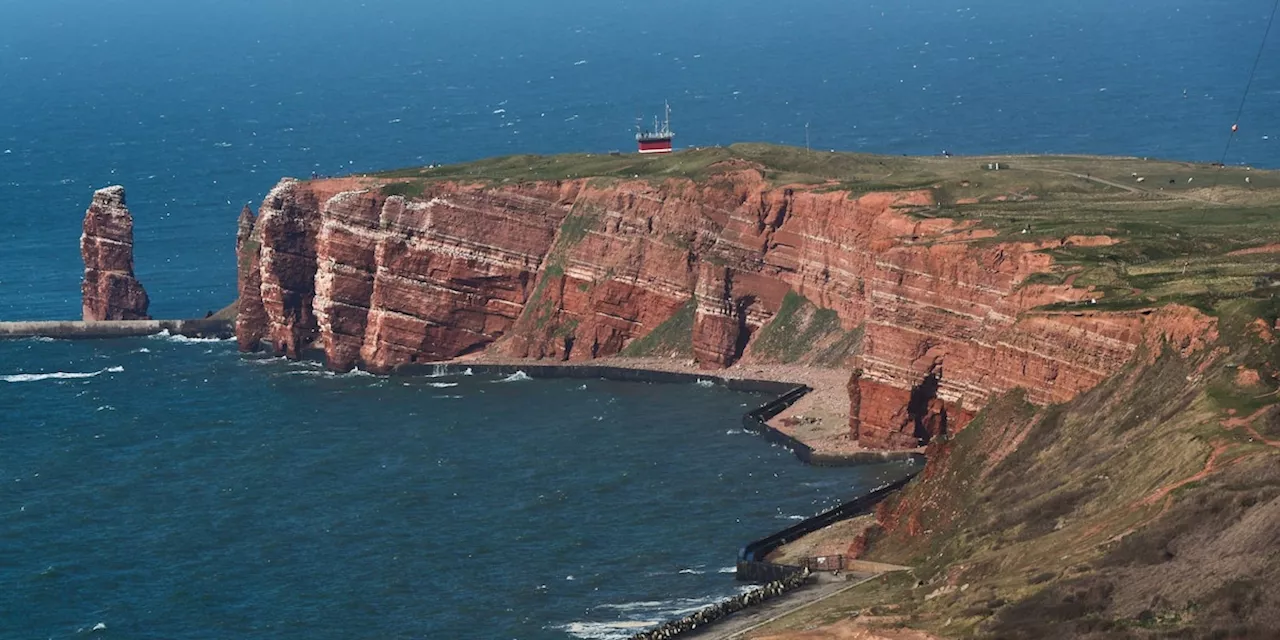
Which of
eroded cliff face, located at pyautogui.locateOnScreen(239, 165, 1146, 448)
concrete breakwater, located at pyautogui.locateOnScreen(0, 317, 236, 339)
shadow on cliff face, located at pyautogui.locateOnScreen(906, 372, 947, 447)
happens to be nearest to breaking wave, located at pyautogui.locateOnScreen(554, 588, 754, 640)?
shadow on cliff face, located at pyautogui.locateOnScreen(906, 372, 947, 447)

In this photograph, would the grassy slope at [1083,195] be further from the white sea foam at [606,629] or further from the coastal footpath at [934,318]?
the white sea foam at [606,629]

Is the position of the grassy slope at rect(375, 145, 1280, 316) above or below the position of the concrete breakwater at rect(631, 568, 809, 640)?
above

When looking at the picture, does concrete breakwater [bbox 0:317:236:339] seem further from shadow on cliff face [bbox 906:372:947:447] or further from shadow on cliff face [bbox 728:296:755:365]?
shadow on cliff face [bbox 906:372:947:447]

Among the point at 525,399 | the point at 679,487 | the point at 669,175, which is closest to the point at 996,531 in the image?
the point at 679,487

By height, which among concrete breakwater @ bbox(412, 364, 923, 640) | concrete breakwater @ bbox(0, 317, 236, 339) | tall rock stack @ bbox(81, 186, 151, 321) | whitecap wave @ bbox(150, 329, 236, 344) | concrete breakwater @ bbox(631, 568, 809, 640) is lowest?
concrete breakwater @ bbox(631, 568, 809, 640)

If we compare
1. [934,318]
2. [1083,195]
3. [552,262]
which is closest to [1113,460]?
[934,318]

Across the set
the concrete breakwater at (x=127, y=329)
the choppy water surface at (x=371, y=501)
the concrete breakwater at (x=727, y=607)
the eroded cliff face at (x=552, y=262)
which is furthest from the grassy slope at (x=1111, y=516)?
the concrete breakwater at (x=127, y=329)

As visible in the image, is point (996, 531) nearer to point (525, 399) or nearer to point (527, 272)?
point (525, 399)
